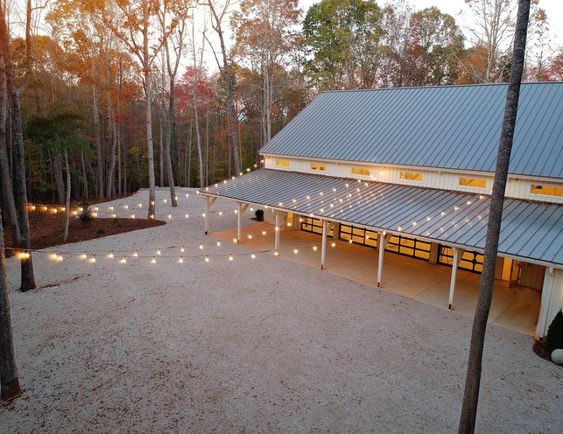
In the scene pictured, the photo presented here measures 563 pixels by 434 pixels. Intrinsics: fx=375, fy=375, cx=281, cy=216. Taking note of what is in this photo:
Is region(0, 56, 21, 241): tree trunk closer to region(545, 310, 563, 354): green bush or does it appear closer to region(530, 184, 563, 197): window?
region(545, 310, 563, 354): green bush

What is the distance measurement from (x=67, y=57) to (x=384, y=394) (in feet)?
100

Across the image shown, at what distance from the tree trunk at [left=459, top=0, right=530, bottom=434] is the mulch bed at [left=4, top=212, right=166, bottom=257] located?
57.4 ft

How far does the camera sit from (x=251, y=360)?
880cm

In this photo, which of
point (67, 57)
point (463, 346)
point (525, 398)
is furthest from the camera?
point (67, 57)

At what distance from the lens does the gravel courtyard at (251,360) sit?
702 centimetres

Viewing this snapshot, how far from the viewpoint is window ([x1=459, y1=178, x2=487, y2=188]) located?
13352mm

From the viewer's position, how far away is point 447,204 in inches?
525

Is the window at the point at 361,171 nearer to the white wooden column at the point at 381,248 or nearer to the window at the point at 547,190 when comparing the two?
the white wooden column at the point at 381,248

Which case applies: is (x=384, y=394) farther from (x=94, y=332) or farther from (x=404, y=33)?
(x=404, y=33)

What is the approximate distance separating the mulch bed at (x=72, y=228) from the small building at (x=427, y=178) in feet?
15.2

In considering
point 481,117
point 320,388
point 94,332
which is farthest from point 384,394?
point 481,117

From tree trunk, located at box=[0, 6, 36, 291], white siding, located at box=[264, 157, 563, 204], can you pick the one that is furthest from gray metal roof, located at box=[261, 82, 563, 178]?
tree trunk, located at box=[0, 6, 36, 291]

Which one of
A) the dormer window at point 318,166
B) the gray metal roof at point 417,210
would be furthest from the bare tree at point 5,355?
the dormer window at point 318,166

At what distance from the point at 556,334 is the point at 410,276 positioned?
17.9 ft
